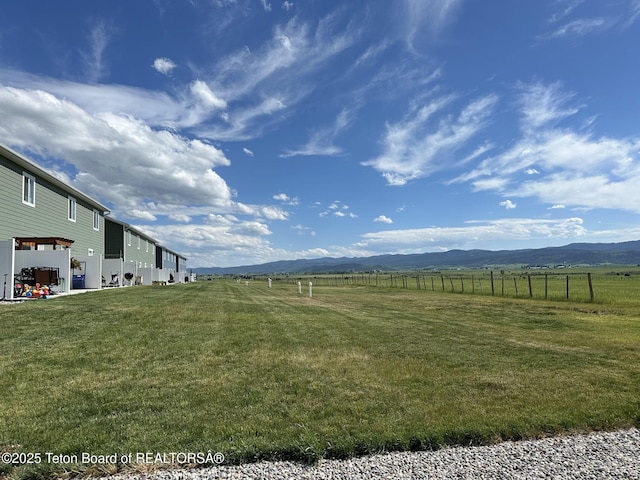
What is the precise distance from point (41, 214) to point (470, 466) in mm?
21225

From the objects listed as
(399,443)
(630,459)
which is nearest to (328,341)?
(399,443)

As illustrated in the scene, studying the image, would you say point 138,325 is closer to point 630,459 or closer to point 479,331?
point 479,331

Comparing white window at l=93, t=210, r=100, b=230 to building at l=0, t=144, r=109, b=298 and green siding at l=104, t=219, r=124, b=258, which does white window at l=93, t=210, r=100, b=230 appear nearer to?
building at l=0, t=144, r=109, b=298

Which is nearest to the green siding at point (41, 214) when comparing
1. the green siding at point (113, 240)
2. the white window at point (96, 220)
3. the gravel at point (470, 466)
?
the white window at point (96, 220)

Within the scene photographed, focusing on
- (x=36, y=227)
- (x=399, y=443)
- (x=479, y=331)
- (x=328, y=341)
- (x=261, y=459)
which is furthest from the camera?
(x=36, y=227)

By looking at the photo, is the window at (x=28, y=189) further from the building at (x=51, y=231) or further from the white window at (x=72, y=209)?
the white window at (x=72, y=209)

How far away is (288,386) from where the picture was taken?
5.67 m

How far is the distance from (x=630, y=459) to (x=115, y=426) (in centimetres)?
Answer: 482

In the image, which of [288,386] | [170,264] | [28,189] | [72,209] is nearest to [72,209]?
[72,209]

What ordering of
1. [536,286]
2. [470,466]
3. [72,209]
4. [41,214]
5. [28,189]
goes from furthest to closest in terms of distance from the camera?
[536,286]
[72,209]
[41,214]
[28,189]
[470,466]

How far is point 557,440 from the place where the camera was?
13.5 feet

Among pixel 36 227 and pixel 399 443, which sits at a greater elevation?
pixel 36 227

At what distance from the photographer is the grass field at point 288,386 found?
13.2ft

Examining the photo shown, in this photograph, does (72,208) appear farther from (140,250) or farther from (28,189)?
(140,250)
